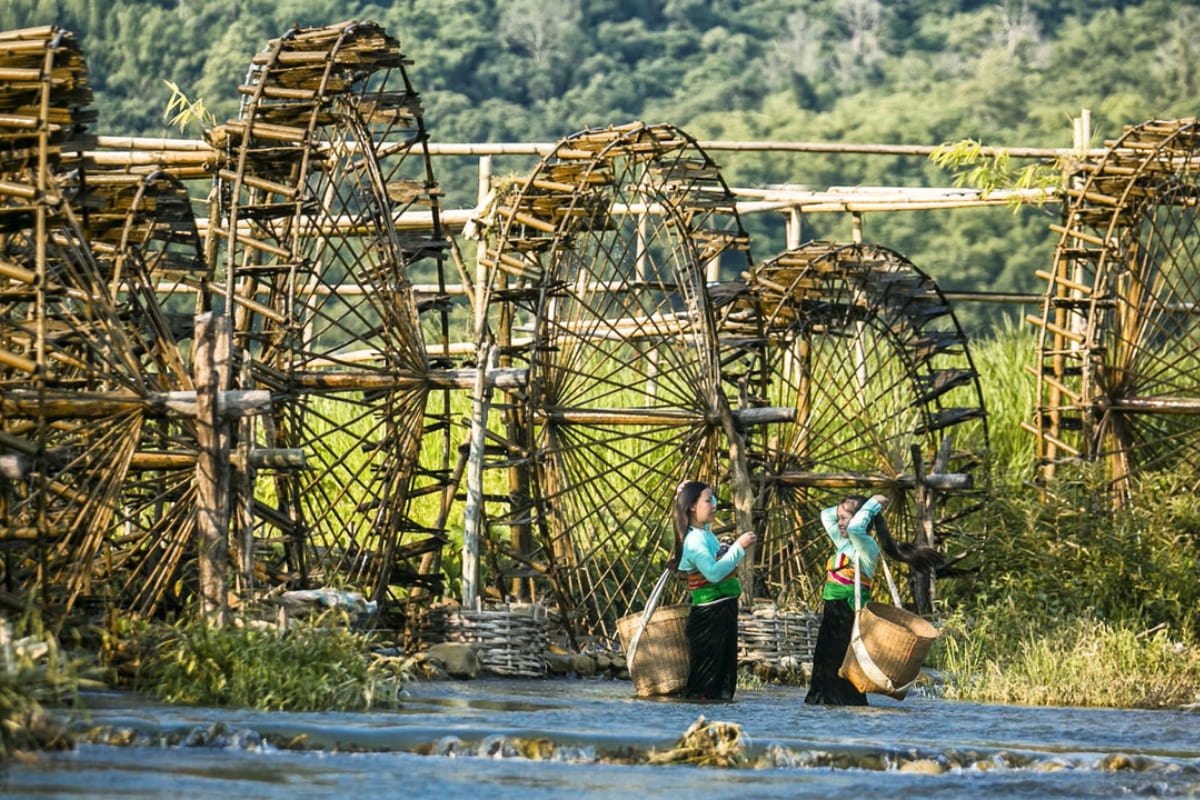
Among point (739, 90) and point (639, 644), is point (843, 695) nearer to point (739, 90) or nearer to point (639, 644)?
point (639, 644)

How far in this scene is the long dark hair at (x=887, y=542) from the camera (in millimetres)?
12397

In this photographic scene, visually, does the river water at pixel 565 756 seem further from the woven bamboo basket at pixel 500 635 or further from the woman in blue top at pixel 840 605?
the woven bamboo basket at pixel 500 635

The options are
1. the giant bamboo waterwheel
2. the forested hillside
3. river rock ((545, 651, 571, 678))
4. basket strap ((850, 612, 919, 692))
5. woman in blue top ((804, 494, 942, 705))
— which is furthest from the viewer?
the forested hillside

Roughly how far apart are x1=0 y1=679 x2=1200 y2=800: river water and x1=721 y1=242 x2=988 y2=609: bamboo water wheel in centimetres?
627

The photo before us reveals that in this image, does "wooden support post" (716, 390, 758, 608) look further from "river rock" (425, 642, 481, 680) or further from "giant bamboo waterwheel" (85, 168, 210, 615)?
"giant bamboo waterwheel" (85, 168, 210, 615)

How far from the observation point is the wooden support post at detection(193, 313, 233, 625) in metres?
11.8

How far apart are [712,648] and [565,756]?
105 inches

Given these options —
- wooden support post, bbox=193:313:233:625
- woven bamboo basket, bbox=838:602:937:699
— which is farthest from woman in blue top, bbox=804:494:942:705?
wooden support post, bbox=193:313:233:625

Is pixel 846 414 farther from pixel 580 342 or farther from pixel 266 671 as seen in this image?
pixel 266 671

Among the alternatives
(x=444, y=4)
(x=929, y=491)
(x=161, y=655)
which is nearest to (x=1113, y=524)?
(x=929, y=491)

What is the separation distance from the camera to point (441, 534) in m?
15.4

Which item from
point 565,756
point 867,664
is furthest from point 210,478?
point 867,664

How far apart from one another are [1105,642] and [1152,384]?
5.49 meters

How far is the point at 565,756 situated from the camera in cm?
990
